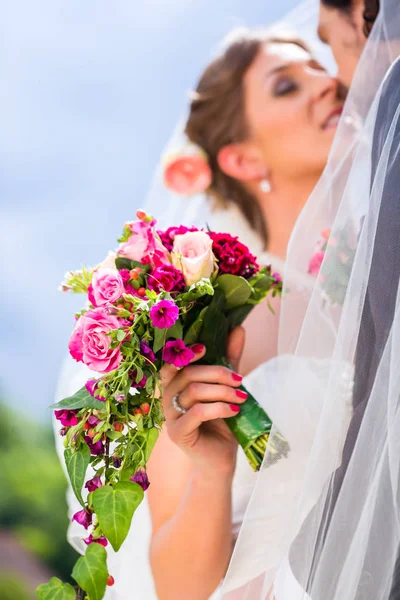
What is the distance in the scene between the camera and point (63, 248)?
9.86 metres

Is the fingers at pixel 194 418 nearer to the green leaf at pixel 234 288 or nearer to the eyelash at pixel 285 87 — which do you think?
the green leaf at pixel 234 288

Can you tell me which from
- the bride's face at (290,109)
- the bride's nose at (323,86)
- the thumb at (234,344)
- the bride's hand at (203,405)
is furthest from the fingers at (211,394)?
the bride's nose at (323,86)

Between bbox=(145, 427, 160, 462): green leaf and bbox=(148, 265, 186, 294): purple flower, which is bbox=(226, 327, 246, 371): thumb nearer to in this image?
bbox=(148, 265, 186, 294): purple flower

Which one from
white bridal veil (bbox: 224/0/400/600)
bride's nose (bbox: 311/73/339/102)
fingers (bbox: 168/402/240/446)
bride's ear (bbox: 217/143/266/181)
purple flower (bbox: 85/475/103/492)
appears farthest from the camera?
bride's ear (bbox: 217/143/266/181)

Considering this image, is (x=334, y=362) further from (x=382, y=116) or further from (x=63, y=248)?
(x=63, y=248)

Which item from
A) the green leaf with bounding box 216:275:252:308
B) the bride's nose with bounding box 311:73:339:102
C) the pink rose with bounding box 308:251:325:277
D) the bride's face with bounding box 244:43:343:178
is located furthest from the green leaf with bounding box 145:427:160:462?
the bride's nose with bounding box 311:73:339:102

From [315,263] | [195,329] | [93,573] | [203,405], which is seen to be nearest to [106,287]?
[195,329]

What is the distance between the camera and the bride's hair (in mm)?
2082

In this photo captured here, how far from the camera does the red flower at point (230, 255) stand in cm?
120

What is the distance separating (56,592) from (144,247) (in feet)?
1.91

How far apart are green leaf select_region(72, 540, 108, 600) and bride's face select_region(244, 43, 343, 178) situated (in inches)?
54.1

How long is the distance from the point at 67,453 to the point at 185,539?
52cm

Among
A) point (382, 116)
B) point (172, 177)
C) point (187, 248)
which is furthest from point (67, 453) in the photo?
point (172, 177)

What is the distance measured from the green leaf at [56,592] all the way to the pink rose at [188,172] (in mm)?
1458
